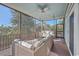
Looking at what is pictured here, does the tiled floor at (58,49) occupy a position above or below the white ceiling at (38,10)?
below

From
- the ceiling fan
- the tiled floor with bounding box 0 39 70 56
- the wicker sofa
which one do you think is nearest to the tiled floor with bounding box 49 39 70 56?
the tiled floor with bounding box 0 39 70 56

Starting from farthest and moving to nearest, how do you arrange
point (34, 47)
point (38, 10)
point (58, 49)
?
point (58, 49), point (38, 10), point (34, 47)

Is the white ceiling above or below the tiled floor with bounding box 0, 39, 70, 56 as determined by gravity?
above

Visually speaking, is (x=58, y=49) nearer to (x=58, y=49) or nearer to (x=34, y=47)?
(x=58, y=49)

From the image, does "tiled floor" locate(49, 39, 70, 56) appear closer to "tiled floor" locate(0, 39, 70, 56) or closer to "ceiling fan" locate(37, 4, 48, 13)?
"tiled floor" locate(0, 39, 70, 56)

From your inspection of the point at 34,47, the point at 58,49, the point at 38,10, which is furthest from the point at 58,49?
the point at 38,10

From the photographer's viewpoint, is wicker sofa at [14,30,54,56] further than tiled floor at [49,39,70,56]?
No

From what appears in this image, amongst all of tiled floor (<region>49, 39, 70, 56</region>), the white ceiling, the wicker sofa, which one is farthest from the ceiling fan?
tiled floor (<region>49, 39, 70, 56</region>)

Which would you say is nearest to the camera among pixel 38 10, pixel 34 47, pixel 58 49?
pixel 34 47

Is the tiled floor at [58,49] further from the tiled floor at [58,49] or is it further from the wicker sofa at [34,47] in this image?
the wicker sofa at [34,47]

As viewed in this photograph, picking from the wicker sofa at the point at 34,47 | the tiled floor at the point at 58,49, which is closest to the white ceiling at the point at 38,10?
the wicker sofa at the point at 34,47

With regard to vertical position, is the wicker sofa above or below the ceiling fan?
below

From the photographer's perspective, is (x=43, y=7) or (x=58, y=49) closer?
(x=43, y=7)

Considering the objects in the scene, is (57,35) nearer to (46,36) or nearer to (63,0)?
(46,36)
